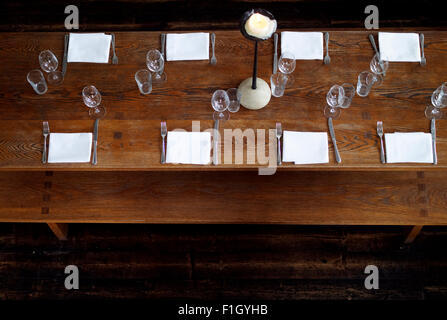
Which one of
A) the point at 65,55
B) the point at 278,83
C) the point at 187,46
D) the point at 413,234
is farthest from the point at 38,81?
the point at 413,234

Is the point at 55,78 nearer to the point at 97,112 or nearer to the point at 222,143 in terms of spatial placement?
the point at 97,112

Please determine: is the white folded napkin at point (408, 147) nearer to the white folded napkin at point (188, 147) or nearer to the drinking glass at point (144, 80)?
the white folded napkin at point (188, 147)

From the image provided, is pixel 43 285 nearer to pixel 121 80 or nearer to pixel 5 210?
pixel 5 210

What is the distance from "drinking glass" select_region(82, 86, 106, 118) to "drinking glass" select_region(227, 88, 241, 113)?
71 cm

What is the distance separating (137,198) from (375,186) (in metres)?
1.55

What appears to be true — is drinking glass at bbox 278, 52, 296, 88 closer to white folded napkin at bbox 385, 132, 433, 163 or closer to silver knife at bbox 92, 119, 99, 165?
white folded napkin at bbox 385, 132, 433, 163

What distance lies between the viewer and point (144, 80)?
227cm

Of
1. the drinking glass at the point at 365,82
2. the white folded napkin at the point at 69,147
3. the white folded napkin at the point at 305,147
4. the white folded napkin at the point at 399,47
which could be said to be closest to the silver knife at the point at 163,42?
the white folded napkin at the point at 69,147

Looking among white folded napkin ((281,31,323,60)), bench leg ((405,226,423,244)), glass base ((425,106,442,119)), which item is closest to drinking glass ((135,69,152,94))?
white folded napkin ((281,31,323,60))

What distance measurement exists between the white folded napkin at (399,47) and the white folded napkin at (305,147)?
68 cm
